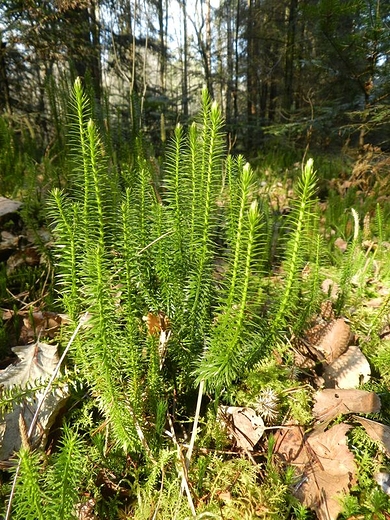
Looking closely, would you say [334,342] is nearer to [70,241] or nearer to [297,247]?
[297,247]

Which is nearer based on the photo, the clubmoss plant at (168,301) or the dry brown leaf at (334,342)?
the clubmoss plant at (168,301)

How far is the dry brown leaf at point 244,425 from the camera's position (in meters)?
1.25

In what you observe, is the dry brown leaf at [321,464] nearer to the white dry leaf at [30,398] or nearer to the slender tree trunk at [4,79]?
the white dry leaf at [30,398]

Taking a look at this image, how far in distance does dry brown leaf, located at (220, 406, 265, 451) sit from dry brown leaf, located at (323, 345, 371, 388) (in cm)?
43

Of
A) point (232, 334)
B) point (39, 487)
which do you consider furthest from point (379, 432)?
point (39, 487)

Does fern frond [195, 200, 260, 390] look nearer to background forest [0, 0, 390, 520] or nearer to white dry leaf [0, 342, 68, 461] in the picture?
background forest [0, 0, 390, 520]

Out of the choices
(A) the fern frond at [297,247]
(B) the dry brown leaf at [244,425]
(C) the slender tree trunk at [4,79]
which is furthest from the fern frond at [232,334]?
(C) the slender tree trunk at [4,79]

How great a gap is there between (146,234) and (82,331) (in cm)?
42

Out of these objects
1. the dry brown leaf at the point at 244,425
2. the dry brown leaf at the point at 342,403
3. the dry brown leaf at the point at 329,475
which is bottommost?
the dry brown leaf at the point at 329,475

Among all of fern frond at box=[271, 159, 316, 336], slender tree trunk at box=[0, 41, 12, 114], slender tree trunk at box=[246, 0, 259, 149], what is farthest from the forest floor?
slender tree trunk at box=[246, 0, 259, 149]

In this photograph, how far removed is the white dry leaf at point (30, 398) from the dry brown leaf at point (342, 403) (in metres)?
0.99

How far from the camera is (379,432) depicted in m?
1.22

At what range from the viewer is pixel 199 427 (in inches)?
50.8

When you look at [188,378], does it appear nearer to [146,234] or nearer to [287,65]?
[146,234]
